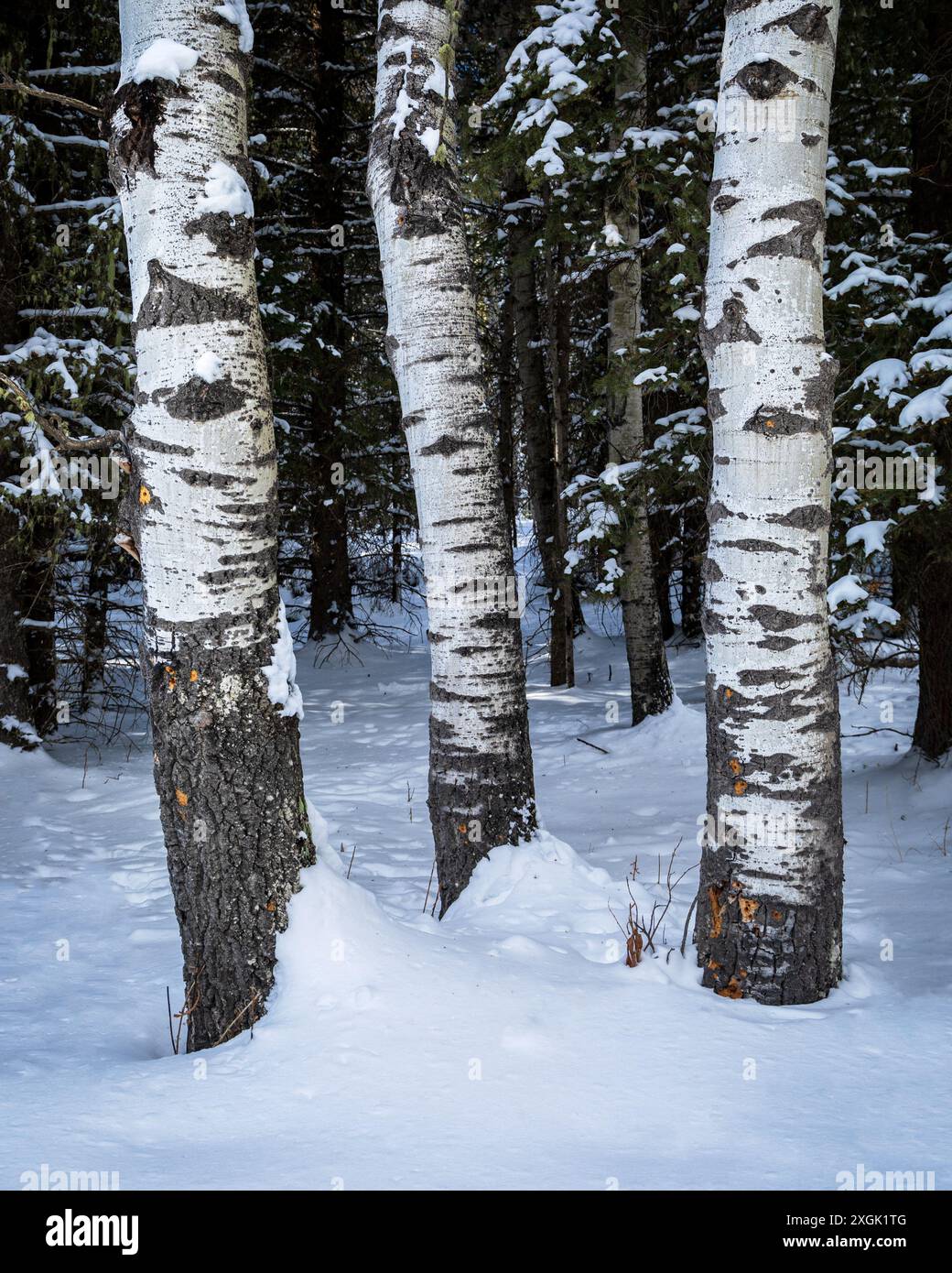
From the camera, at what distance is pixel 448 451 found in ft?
14.0

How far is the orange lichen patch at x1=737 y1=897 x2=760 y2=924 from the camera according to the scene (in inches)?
134

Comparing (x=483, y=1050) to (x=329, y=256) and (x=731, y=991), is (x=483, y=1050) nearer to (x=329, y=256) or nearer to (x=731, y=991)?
(x=731, y=991)

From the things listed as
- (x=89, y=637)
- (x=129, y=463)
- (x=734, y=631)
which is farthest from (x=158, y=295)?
(x=89, y=637)

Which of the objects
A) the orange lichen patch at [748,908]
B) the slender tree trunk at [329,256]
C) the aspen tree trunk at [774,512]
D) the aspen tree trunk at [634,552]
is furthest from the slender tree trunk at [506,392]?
the orange lichen patch at [748,908]

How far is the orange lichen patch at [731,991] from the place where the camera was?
11.2 ft

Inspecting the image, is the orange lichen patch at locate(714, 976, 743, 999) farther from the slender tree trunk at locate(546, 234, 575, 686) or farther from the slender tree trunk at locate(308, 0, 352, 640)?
the slender tree trunk at locate(308, 0, 352, 640)

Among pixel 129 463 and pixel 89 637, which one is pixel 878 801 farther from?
pixel 89 637

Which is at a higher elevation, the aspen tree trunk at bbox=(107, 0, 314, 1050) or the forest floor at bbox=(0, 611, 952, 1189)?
the aspen tree trunk at bbox=(107, 0, 314, 1050)

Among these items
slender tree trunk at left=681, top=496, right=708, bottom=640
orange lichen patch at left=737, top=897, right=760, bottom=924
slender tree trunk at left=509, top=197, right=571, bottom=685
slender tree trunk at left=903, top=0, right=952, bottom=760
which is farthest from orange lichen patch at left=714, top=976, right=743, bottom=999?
slender tree trunk at left=509, top=197, right=571, bottom=685

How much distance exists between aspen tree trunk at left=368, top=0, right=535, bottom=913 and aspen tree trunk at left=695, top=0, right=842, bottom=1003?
3.84 ft

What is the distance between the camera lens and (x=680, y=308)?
22.6 ft

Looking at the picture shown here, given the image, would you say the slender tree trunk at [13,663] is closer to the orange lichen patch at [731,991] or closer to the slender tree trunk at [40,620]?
the slender tree trunk at [40,620]

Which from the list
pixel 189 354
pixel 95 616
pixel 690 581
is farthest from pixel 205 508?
pixel 690 581
